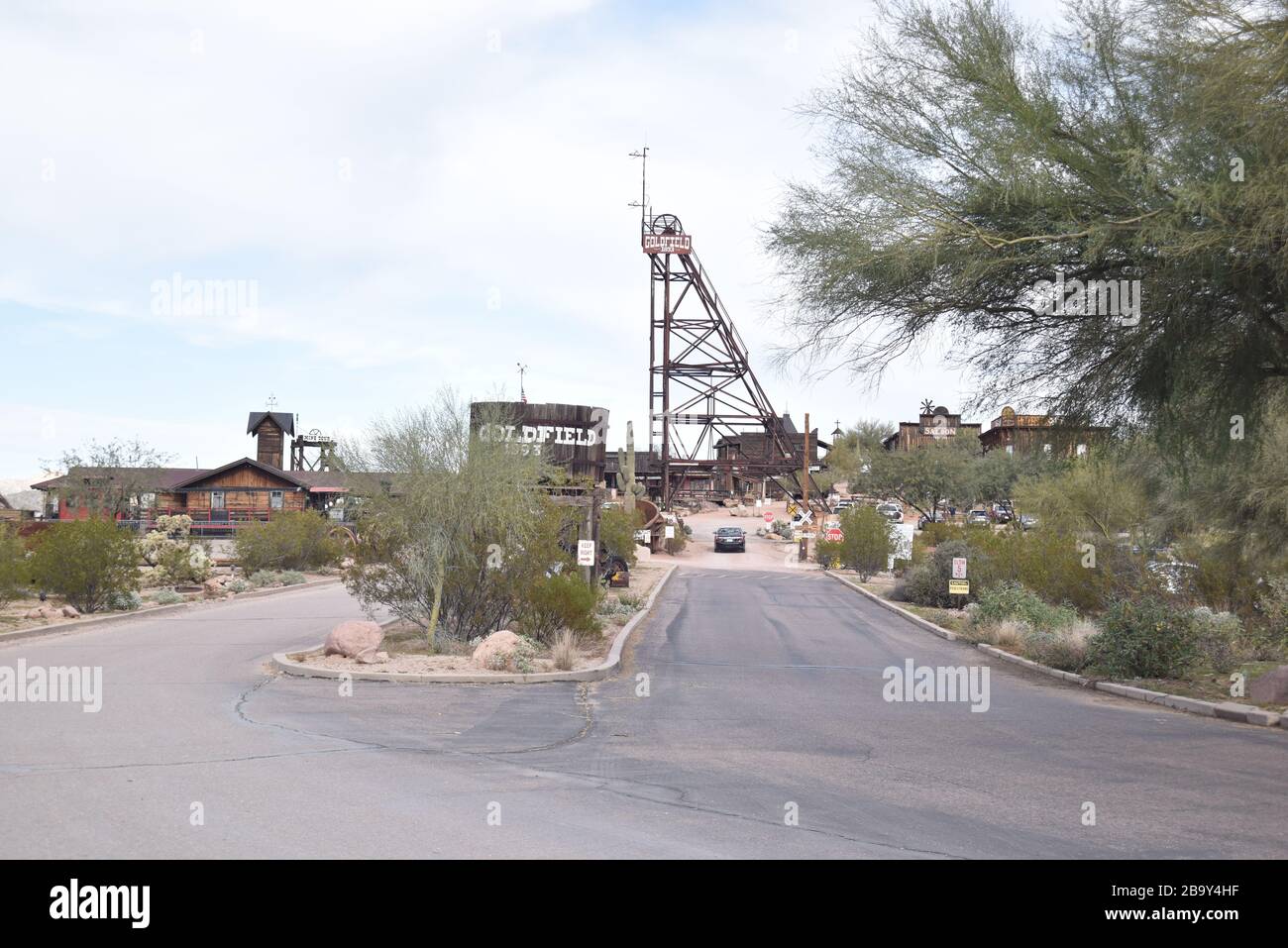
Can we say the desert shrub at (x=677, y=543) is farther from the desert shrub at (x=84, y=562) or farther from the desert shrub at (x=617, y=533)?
the desert shrub at (x=84, y=562)

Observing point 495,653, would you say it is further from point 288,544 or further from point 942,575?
point 288,544

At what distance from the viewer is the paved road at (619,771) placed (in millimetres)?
Result: 7477

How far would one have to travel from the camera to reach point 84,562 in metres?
24.1

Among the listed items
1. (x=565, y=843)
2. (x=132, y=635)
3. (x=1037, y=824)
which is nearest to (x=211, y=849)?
(x=565, y=843)

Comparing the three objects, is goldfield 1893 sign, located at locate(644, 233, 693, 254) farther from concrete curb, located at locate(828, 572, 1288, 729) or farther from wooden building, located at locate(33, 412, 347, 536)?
concrete curb, located at locate(828, 572, 1288, 729)

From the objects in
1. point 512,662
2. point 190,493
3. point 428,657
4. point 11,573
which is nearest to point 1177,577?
point 512,662

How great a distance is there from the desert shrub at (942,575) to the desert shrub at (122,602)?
21.1 metres

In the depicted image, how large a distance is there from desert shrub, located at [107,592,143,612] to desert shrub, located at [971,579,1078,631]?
1895 centimetres

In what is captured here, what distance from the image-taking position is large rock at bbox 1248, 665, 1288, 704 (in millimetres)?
14305

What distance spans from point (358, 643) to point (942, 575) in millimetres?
20053

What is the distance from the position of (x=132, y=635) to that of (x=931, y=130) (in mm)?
17371

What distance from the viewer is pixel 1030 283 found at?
1070 centimetres

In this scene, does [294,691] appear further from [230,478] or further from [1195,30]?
[230,478]

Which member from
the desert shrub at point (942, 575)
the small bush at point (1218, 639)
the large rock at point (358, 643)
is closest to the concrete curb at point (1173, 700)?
the small bush at point (1218, 639)
